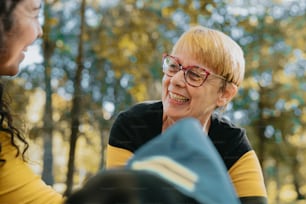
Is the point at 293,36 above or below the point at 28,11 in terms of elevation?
below

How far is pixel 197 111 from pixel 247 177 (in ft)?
0.54

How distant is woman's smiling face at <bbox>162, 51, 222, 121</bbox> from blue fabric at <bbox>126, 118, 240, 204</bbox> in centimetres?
58

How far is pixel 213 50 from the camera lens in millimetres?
1041

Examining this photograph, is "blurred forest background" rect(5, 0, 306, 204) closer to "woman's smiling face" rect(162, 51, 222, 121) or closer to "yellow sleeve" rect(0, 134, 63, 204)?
"woman's smiling face" rect(162, 51, 222, 121)

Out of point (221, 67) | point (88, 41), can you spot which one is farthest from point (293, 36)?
point (221, 67)

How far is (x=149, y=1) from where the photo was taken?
3.36 meters

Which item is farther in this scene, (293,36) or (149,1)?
(293,36)

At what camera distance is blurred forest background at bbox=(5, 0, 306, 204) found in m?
3.26

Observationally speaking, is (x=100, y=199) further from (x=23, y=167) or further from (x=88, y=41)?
(x=88, y=41)

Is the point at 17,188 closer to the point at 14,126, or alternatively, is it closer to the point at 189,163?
the point at 14,126

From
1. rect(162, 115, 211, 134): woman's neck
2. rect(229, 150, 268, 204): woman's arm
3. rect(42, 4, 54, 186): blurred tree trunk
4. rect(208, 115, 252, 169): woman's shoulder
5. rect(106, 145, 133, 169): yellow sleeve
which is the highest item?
rect(162, 115, 211, 134): woman's neck

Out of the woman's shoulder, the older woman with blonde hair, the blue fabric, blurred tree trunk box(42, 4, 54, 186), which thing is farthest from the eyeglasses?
blurred tree trunk box(42, 4, 54, 186)

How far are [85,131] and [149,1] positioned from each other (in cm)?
106

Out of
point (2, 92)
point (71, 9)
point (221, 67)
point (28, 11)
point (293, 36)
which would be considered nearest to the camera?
point (28, 11)
